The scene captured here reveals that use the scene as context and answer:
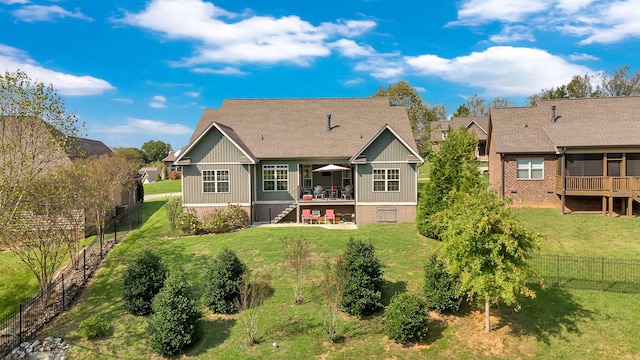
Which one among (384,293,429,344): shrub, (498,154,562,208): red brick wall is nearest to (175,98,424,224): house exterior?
(498,154,562,208): red brick wall

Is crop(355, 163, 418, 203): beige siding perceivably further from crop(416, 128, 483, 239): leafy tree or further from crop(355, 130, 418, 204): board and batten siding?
crop(416, 128, 483, 239): leafy tree

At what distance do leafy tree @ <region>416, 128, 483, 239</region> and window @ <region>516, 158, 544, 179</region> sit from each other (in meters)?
8.16

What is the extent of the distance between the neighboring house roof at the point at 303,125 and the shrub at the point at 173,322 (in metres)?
12.8

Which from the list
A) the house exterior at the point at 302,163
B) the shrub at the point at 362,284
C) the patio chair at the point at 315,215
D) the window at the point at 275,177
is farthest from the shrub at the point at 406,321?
the window at the point at 275,177

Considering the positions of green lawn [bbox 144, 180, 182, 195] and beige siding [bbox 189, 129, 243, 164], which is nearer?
beige siding [bbox 189, 129, 243, 164]

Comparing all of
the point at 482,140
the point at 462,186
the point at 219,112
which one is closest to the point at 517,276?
the point at 462,186

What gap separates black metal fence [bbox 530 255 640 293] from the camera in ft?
44.0

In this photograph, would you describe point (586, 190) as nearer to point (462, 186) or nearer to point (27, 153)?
point (462, 186)

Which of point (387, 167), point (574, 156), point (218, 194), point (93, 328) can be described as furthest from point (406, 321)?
point (574, 156)

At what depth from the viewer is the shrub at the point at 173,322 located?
11.2 meters

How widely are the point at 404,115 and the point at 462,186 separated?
448 inches

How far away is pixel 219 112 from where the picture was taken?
29.2 meters

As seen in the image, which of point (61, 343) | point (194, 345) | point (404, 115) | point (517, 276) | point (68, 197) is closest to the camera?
point (517, 276)

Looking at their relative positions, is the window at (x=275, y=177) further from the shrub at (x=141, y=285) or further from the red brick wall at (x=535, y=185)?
the red brick wall at (x=535, y=185)
